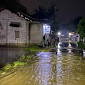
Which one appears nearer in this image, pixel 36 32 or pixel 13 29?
pixel 13 29

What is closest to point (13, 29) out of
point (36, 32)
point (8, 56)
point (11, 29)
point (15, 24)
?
point (11, 29)

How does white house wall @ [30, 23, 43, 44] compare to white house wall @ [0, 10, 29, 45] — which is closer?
white house wall @ [0, 10, 29, 45]

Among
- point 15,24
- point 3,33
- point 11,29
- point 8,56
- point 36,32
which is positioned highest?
point 15,24

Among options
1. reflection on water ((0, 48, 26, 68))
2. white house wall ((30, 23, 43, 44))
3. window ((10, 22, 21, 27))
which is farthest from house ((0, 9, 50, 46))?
reflection on water ((0, 48, 26, 68))

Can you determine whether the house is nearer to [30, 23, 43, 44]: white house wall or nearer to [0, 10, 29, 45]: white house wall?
[0, 10, 29, 45]: white house wall

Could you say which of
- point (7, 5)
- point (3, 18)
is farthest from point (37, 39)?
point (7, 5)

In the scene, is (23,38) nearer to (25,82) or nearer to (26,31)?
(26,31)

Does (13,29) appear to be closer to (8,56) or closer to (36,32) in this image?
(36,32)

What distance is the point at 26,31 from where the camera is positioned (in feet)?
65.5

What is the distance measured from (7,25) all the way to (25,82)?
14.8 m

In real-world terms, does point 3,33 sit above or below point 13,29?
below

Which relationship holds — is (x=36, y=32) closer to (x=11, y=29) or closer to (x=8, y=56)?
(x=11, y=29)

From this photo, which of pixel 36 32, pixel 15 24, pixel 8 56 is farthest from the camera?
pixel 36 32

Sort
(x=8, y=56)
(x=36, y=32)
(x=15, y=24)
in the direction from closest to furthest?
(x=8, y=56) < (x=15, y=24) < (x=36, y=32)
